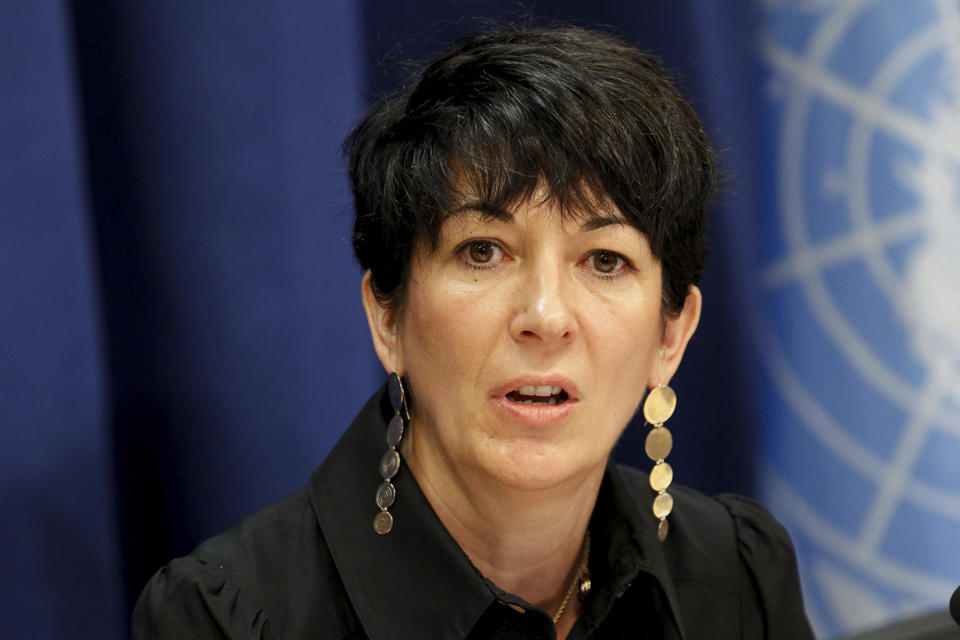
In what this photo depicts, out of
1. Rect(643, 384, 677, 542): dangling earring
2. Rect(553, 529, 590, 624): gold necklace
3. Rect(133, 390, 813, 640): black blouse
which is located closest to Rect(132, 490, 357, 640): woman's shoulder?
Rect(133, 390, 813, 640): black blouse

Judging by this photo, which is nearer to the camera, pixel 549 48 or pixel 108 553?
pixel 549 48

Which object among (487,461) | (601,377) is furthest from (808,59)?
(487,461)

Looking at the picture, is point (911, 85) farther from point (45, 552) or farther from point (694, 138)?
point (45, 552)

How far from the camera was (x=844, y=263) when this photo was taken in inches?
70.2

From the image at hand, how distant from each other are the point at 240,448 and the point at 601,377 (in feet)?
1.67

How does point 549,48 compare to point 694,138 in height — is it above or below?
above

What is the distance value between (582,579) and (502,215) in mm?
482

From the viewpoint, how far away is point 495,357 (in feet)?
3.54

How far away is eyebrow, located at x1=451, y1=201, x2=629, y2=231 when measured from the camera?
1.08 meters

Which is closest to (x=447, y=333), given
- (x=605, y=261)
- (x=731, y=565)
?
(x=605, y=261)

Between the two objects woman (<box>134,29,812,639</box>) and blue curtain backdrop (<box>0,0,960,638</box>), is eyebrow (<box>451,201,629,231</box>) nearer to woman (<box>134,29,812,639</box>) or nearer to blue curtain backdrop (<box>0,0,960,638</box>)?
woman (<box>134,29,812,639</box>)

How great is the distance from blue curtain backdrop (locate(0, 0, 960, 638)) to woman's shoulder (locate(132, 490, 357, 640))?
0.50ft

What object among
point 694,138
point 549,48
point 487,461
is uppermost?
point 549,48

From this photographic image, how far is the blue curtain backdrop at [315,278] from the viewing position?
1.22 m
